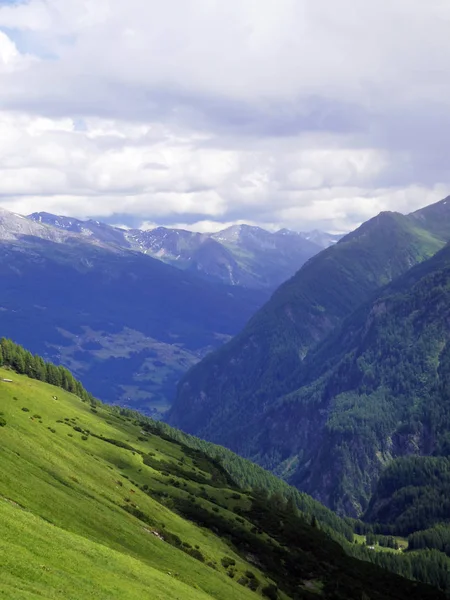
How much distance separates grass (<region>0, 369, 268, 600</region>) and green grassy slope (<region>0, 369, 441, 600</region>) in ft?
0.75

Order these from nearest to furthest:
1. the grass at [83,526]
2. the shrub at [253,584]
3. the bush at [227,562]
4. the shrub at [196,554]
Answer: the grass at [83,526], the shrub at [196,554], the shrub at [253,584], the bush at [227,562]

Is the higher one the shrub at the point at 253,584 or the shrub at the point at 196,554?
the shrub at the point at 196,554

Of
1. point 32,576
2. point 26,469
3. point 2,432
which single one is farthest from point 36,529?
point 2,432

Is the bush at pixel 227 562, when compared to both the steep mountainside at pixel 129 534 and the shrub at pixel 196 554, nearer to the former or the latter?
the steep mountainside at pixel 129 534

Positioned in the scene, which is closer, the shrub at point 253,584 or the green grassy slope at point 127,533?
the green grassy slope at point 127,533

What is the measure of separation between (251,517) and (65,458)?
7542cm

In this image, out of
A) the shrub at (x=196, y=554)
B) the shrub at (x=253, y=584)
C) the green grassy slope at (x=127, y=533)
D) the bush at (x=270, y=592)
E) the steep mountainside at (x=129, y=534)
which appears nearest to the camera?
the green grassy slope at (x=127, y=533)

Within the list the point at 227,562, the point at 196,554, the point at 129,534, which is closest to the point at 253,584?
the point at 227,562

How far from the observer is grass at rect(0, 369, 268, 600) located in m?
61.9

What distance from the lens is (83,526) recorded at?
89.2 m

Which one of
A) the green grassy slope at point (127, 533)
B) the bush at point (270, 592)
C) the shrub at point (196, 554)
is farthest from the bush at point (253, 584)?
the shrub at point (196, 554)

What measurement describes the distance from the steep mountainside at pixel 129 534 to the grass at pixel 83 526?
0.23 metres

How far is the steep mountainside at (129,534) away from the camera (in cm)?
6569

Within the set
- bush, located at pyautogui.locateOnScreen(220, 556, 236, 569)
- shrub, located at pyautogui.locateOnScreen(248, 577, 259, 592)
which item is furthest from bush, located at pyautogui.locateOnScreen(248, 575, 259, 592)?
bush, located at pyautogui.locateOnScreen(220, 556, 236, 569)
